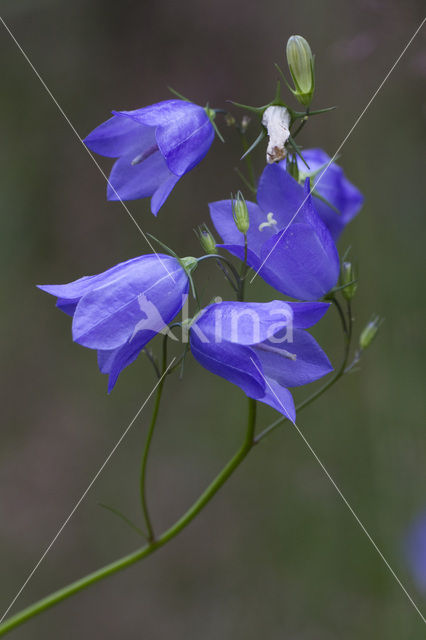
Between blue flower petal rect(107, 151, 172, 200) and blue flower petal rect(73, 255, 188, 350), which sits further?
blue flower petal rect(107, 151, 172, 200)

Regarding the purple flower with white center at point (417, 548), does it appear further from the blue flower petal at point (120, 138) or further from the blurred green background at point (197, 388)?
the blue flower petal at point (120, 138)

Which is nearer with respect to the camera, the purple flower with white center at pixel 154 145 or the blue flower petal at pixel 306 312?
the blue flower petal at pixel 306 312

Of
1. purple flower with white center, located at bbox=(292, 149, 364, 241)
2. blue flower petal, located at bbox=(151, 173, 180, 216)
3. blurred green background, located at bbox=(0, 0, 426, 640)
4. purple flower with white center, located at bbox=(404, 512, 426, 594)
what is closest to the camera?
blue flower petal, located at bbox=(151, 173, 180, 216)

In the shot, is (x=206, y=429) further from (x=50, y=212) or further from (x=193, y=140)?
(x=193, y=140)

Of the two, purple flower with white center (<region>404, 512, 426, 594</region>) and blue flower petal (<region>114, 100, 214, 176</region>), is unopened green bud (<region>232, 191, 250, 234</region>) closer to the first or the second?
blue flower petal (<region>114, 100, 214, 176</region>)

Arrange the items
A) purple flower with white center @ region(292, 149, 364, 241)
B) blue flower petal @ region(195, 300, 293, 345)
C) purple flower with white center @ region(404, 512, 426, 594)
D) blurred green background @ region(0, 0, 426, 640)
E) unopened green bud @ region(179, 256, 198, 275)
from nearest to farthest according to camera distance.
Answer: blue flower petal @ region(195, 300, 293, 345), unopened green bud @ region(179, 256, 198, 275), purple flower with white center @ region(292, 149, 364, 241), purple flower with white center @ region(404, 512, 426, 594), blurred green background @ region(0, 0, 426, 640)

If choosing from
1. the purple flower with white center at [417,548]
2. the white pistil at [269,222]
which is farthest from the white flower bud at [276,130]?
the purple flower with white center at [417,548]

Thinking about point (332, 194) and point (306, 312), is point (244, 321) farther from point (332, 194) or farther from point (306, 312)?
point (332, 194)

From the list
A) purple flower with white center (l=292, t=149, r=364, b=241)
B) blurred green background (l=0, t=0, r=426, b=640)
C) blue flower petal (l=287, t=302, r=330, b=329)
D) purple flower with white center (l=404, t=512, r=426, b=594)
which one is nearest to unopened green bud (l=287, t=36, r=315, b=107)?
purple flower with white center (l=292, t=149, r=364, b=241)
